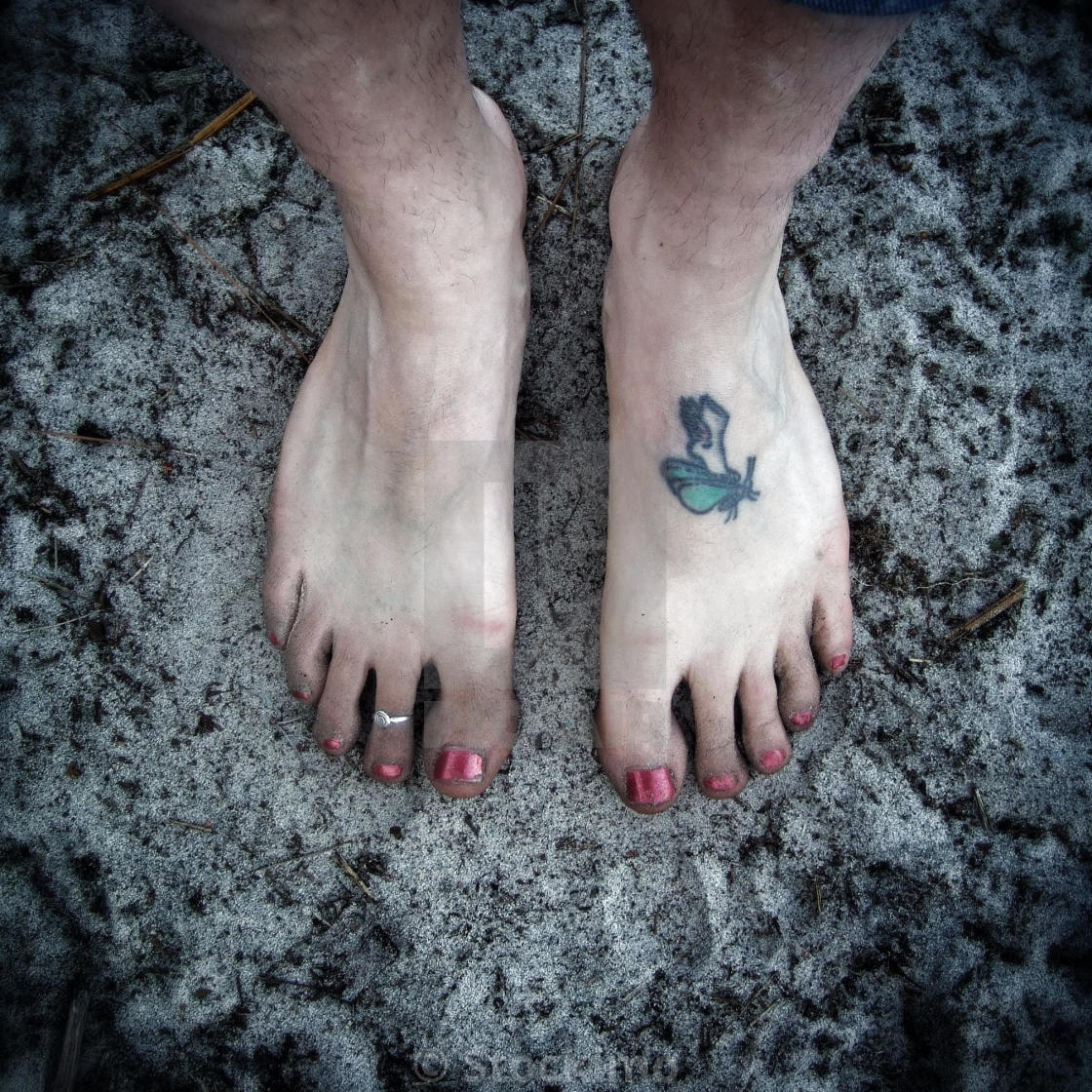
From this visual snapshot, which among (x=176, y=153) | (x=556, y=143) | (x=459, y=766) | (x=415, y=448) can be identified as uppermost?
(x=556, y=143)

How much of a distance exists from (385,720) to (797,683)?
23.9 inches

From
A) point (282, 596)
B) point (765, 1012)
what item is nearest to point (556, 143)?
point (282, 596)

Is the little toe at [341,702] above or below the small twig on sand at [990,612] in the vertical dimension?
below

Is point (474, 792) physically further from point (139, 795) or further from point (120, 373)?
point (120, 373)

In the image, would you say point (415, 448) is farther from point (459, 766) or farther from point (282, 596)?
point (459, 766)

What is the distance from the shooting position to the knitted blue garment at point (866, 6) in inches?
26.6

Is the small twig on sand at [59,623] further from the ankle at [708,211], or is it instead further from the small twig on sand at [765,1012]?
the small twig on sand at [765,1012]

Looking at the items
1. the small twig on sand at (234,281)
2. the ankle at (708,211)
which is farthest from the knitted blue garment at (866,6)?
the small twig on sand at (234,281)

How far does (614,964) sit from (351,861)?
1.34 feet

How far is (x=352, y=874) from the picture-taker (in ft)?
3.92

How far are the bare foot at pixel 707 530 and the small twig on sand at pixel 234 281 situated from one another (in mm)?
517

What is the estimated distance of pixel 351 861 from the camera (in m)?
1.20

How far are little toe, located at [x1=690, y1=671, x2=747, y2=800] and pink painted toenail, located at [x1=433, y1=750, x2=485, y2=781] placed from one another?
12.6 inches

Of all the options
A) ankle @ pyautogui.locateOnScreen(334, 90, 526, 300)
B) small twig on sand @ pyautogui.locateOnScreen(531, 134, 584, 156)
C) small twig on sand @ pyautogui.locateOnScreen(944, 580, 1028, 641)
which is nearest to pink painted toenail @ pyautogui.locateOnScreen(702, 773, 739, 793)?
small twig on sand @ pyautogui.locateOnScreen(944, 580, 1028, 641)
